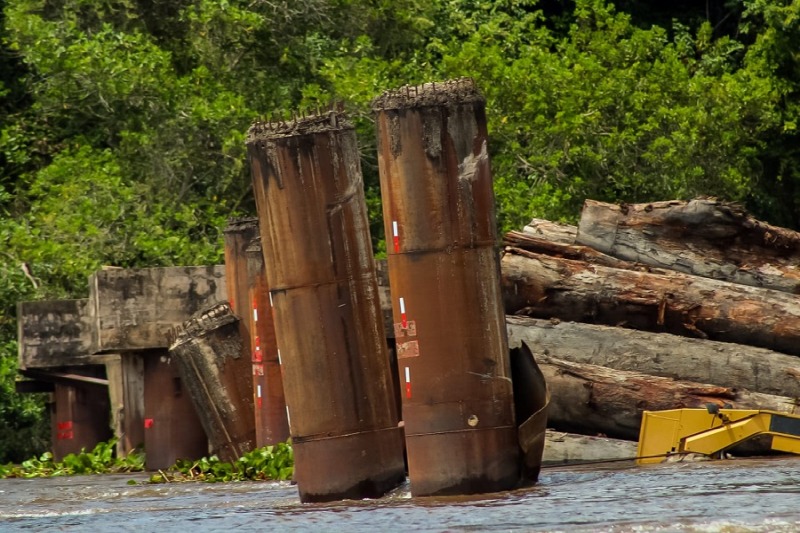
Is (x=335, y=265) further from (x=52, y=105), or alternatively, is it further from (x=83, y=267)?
(x=52, y=105)

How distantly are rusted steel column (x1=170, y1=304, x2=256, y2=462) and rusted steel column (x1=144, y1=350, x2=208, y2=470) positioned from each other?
1.68 metres

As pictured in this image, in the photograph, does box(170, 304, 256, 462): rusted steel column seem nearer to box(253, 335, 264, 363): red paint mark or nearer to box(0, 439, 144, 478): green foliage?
box(253, 335, 264, 363): red paint mark

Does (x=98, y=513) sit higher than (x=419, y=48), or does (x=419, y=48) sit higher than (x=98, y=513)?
(x=419, y=48)

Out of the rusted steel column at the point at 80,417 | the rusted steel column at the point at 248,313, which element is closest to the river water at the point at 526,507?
the rusted steel column at the point at 248,313

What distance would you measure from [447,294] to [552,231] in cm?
599

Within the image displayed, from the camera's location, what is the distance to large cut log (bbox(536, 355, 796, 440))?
52.7ft

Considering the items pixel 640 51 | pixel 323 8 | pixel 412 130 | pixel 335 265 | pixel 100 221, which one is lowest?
pixel 335 265

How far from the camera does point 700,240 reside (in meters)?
17.4

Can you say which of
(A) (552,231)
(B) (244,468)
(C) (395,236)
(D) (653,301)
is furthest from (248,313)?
(C) (395,236)

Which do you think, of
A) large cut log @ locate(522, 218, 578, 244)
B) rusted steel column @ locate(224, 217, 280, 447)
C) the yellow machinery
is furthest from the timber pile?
rusted steel column @ locate(224, 217, 280, 447)

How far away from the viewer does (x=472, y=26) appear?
1289 inches

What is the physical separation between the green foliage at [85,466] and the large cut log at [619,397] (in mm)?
7848

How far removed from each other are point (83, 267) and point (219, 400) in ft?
27.7

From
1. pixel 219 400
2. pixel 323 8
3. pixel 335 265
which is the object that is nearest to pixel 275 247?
pixel 335 265
